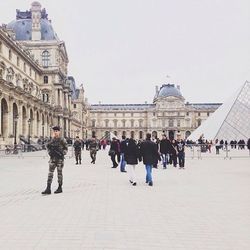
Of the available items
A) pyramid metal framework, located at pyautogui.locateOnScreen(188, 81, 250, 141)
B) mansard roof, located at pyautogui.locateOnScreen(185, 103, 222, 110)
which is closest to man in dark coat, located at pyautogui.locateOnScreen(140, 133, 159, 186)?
pyramid metal framework, located at pyautogui.locateOnScreen(188, 81, 250, 141)

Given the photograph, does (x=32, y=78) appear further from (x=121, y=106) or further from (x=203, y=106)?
(x=203, y=106)

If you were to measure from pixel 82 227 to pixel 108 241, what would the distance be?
2.85 feet

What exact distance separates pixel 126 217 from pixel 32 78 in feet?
163

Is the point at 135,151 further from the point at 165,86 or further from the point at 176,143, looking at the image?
the point at 165,86

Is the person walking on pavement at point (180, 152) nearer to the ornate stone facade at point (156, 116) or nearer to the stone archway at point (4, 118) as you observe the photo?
the stone archway at point (4, 118)

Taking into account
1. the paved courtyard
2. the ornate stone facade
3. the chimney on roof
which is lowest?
the paved courtyard

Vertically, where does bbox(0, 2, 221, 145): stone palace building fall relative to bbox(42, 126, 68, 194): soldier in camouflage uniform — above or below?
above

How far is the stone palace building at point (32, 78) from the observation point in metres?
38.4

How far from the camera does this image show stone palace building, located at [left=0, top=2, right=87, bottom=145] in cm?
3836

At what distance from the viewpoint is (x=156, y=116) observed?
406ft

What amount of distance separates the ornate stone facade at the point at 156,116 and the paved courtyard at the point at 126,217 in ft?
359

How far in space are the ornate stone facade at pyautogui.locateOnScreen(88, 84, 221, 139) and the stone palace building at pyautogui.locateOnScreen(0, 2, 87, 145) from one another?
58.7 metres

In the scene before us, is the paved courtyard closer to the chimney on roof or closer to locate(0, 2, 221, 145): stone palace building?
locate(0, 2, 221, 145): stone palace building

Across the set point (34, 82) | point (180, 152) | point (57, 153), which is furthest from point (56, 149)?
point (34, 82)
